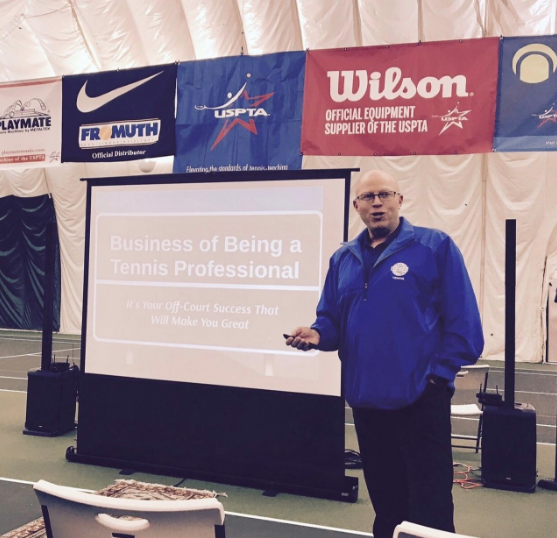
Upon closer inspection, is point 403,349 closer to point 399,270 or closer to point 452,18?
point 399,270

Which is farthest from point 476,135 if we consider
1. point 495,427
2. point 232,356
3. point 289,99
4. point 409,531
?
point 409,531

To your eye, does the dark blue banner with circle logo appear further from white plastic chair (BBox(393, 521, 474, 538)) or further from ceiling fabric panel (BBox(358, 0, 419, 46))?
white plastic chair (BBox(393, 521, 474, 538))

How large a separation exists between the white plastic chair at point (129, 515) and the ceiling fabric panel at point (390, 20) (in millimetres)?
9326

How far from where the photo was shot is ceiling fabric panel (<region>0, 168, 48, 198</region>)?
13.4 meters

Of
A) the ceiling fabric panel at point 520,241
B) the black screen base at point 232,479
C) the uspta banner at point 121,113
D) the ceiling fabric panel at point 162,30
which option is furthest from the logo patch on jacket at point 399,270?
the ceiling fabric panel at point 162,30

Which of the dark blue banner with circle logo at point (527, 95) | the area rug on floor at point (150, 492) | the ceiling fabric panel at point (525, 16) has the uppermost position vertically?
the ceiling fabric panel at point (525, 16)

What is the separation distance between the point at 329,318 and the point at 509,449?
2164mm

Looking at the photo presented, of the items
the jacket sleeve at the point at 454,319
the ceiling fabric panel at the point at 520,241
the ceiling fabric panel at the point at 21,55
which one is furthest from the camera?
the ceiling fabric panel at the point at 21,55

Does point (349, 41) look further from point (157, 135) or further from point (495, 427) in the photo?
point (495, 427)

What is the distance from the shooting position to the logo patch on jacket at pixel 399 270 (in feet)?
7.86

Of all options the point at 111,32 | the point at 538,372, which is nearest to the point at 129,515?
the point at 538,372

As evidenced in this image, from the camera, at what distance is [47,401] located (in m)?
5.30

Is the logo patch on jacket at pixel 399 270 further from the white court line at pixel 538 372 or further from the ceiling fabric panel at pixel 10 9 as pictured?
the ceiling fabric panel at pixel 10 9

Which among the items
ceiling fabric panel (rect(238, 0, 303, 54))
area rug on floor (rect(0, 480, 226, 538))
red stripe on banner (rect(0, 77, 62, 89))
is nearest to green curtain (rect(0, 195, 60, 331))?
red stripe on banner (rect(0, 77, 62, 89))
